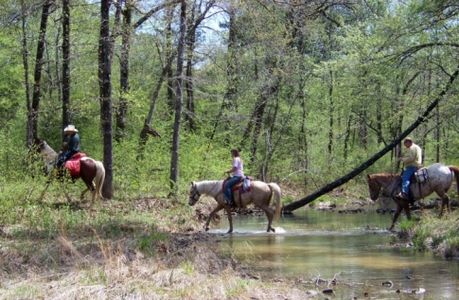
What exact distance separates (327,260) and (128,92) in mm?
13740

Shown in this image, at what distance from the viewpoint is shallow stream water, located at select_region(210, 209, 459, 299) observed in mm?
9648

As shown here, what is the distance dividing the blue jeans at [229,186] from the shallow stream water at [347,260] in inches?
38.6

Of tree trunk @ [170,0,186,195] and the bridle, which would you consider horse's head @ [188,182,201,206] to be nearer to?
the bridle

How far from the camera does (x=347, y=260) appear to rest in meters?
12.6

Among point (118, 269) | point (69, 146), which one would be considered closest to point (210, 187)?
point (69, 146)

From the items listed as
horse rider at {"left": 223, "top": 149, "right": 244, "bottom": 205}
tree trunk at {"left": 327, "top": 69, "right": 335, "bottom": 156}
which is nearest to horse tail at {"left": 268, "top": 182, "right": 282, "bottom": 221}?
horse rider at {"left": 223, "top": 149, "right": 244, "bottom": 205}

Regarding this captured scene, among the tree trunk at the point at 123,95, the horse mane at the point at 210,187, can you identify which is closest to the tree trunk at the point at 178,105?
the horse mane at the point at 210,187

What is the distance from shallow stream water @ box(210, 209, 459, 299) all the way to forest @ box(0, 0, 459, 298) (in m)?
2.39

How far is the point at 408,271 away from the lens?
11.2m

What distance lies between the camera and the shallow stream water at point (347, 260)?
9.65 m

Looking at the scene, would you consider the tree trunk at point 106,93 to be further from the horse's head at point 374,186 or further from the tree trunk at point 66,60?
the horse's head at point 374,186

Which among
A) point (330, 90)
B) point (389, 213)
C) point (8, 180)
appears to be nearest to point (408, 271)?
point (8, 180)

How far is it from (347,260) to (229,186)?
6446 millimetres

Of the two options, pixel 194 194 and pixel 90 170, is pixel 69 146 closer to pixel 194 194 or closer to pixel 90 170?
pixel 90 170
